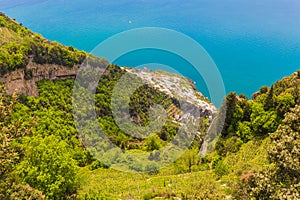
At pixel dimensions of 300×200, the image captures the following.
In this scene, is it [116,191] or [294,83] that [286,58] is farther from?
[116,191]

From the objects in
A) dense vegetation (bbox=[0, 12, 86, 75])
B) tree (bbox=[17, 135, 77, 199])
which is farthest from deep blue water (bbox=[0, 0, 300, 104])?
tree (bbox=[17, 135, 77, 199])

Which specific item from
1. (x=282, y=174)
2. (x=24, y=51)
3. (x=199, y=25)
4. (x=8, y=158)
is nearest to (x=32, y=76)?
(x=24, y=51)

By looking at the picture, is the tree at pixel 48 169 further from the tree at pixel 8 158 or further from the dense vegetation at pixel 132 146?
the tree at pixel 8 158

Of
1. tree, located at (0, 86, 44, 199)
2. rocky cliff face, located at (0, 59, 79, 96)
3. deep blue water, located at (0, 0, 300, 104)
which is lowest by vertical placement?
tree, located at (0, 86, 44, 199)

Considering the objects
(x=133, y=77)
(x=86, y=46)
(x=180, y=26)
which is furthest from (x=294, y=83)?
(x=180, y=26)

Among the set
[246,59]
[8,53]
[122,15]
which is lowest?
[8,53]

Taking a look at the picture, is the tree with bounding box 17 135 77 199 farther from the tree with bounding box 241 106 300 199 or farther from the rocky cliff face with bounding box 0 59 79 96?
the rocky cliff face with bounding box 0 59 79 96
